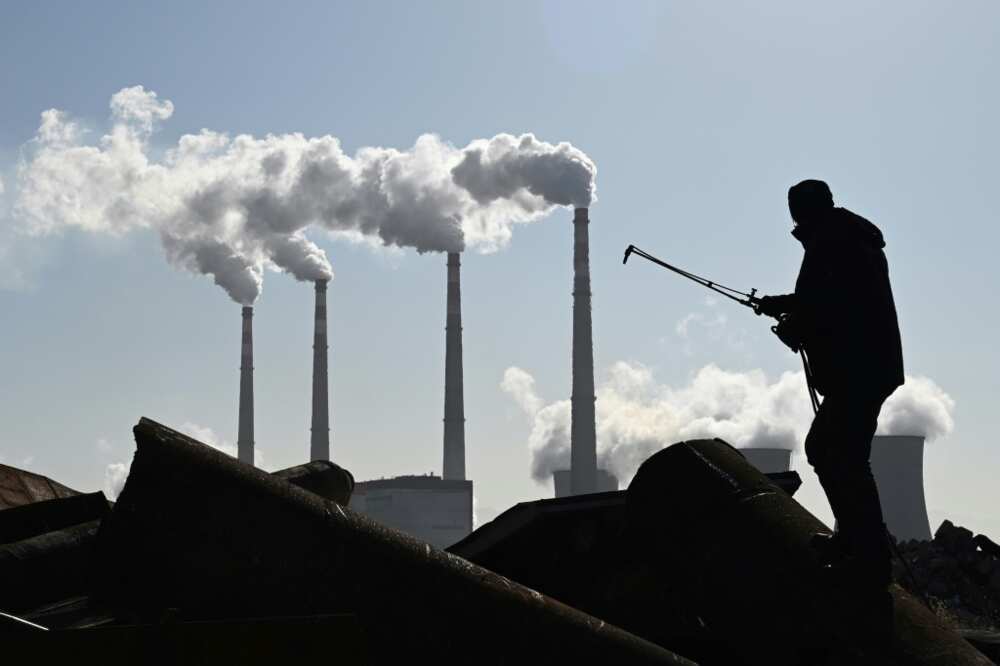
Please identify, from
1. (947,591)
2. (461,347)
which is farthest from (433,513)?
(947,591)

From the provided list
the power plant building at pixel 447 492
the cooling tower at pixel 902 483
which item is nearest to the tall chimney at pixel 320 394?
the power plant building at pixel 447 492

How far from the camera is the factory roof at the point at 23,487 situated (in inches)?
265

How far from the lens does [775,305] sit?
12.8 ft

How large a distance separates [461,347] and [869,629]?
73.1 meters

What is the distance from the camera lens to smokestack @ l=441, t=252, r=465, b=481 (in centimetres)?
7631

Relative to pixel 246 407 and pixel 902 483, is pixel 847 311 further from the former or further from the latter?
pixel 246 407

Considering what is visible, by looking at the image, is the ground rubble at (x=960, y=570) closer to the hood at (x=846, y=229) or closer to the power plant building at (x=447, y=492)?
the hood at (x=846, y=229)

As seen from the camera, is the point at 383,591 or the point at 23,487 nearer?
the point at 383,591

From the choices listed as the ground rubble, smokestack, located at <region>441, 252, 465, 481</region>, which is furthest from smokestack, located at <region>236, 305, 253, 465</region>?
the ground rubble

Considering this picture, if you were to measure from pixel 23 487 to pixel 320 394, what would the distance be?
72.7 m

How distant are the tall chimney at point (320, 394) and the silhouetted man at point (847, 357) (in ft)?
250

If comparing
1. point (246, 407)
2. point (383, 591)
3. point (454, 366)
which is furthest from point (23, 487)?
point (246, 407)

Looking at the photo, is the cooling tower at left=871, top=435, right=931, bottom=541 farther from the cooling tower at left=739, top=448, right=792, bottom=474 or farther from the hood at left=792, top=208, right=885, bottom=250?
the hood at left=792, top=208, right=885, bottom=250

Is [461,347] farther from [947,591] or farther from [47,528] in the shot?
[47,528]
